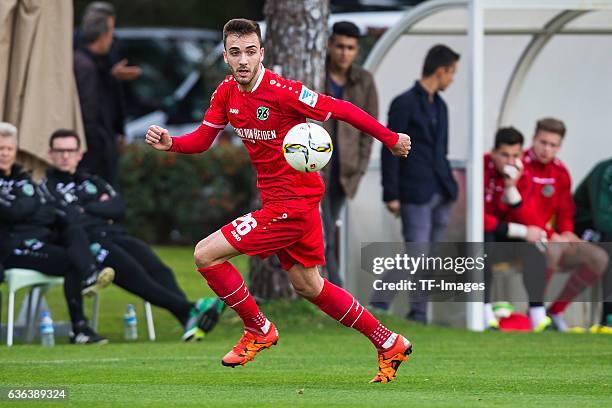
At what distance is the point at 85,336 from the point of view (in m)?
12.7

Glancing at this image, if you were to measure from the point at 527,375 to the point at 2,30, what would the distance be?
6.15m

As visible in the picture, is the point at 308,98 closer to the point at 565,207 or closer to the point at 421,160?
the point at 421,160

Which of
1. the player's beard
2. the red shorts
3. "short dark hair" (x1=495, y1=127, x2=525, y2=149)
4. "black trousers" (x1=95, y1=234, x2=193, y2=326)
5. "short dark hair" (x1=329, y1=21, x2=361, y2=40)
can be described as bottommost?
"black trousers" (x1=95, y1=234, x2=193, y2=326)

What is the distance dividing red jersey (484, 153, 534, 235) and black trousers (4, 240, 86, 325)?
12.7 ft

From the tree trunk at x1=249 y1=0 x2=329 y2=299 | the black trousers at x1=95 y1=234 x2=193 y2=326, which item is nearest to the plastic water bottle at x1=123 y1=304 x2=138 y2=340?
the black trousers at x1=95 y1=234 x2=193 y2=326

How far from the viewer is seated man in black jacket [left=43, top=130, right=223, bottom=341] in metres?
13.1

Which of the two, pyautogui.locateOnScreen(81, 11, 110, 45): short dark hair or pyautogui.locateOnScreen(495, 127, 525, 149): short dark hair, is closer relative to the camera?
pyautogui.locateOnScreen(495, 127, 525, 149): short dark hair

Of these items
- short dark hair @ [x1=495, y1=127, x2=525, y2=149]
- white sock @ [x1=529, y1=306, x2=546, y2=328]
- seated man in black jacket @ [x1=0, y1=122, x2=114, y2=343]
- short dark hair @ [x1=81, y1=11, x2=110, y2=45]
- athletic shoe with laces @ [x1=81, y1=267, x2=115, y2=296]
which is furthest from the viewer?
short dark hair @ [x1=81, y1=11, x2=110, y2=45]

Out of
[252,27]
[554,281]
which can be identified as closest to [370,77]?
[554,281]

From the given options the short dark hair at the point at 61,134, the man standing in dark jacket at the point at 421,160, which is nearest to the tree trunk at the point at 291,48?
the man standing in dark jacket at the point at 421,160

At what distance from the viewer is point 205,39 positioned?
29500mm

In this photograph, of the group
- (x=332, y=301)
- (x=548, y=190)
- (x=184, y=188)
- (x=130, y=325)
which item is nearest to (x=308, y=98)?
(x=332, y=301)

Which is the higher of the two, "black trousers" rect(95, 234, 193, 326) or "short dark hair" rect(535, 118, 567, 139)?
"short dark hair" rect(535, 118, 567, 139)

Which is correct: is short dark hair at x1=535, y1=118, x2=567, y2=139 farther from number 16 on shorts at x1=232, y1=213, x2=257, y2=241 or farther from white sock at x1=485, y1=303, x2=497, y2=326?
number 16 on shorts at x1=232, y1=213, x2=257, y2=241
